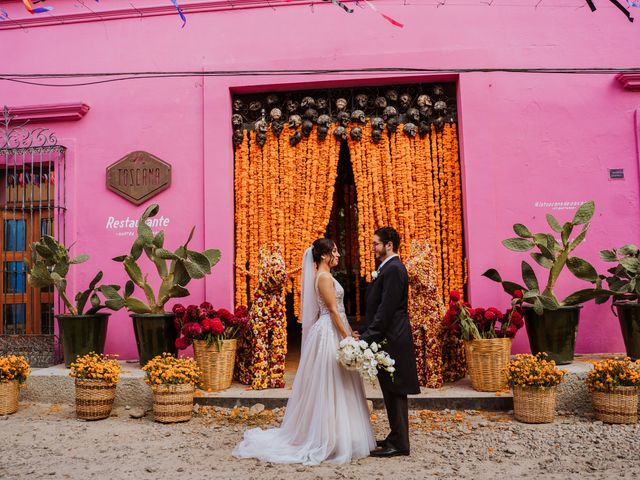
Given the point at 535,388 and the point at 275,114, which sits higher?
the point at 275,114

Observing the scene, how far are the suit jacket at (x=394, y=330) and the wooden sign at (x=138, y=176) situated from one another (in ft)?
12.7

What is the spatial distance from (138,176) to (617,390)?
5963mm

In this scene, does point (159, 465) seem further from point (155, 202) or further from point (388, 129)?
point (388, 129)

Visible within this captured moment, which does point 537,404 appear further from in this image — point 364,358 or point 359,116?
point 359,116

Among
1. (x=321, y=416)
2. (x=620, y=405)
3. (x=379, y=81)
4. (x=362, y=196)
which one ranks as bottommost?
(x=620, y=405)

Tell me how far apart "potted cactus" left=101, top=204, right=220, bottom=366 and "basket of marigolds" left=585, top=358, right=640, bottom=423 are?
162 inches

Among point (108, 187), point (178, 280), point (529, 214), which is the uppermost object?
point (108, 187)

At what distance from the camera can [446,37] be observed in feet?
22.8

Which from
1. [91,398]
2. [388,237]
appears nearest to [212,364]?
[91,398]

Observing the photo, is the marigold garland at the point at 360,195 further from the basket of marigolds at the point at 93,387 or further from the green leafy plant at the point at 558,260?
the basket of marigolds at the point at 93,387

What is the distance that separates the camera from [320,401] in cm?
441

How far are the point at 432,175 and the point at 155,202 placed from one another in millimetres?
3604

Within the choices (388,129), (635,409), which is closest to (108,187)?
(388,129)

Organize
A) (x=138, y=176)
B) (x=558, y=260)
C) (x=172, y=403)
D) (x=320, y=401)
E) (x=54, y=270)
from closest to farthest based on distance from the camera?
(x=320, y=401) → (x=172, y=403) → (x=558, y=260) → (x=54, y=270) → (x=138, y=176)
